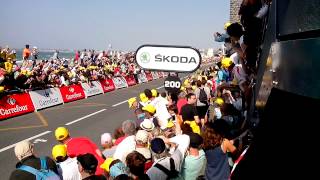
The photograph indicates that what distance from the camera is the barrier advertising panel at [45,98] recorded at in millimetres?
19984

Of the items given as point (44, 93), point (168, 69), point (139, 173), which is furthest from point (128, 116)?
point (168, 69)

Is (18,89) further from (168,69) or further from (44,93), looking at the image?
(168,69)

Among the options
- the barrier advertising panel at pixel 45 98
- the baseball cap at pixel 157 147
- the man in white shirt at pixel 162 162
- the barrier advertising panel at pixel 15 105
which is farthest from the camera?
the barrier advertising panel at pixel 45 98

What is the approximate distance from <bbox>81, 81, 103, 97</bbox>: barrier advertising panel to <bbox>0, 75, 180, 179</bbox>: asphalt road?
101 inches

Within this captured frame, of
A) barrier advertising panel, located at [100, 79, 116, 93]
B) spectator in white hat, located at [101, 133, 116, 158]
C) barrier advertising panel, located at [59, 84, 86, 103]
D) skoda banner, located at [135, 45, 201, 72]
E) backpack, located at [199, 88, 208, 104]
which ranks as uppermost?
skoda banner, located at [135, 45, 201, 72]

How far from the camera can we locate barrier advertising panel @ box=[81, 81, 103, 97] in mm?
26119

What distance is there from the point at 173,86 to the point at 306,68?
19.8ft

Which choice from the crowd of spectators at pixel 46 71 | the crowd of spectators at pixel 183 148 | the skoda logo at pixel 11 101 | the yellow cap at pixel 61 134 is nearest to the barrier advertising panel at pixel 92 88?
the crowd of spectators at pixel 46 71

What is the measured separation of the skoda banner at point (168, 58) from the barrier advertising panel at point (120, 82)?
28.0m

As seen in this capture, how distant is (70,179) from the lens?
5.97 m

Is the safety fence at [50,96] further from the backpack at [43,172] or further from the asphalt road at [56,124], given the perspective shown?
the backpack at [43,172]

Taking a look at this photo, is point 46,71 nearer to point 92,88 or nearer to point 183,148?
point 92,88

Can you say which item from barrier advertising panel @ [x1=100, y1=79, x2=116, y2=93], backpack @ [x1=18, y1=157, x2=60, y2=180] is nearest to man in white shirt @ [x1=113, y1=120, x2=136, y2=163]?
backpack @ [x1=18, y1=157, x2=60, y2=180]

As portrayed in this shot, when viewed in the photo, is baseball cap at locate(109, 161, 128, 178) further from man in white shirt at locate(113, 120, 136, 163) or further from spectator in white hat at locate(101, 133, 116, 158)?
spectator in white hat at locate(101, 133, 116, 158)
